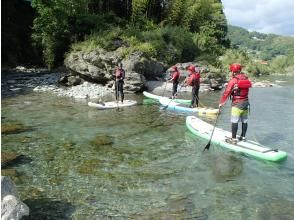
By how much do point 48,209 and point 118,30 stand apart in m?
25.0

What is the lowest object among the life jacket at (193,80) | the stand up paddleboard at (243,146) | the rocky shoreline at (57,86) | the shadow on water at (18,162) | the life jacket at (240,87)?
the rocky shoreline at (57,86)

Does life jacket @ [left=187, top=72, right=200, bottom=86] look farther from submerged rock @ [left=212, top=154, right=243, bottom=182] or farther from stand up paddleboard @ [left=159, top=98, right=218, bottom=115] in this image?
submerged rock @ [left=212, top=154, right=243, bottom=182]

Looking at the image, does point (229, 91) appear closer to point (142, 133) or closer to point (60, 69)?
point (142, 133)

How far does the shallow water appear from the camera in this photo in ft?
25.0

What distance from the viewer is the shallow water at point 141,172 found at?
7613mm

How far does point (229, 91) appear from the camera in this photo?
11.2 metres

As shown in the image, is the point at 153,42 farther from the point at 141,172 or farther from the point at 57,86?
the point at 141,172

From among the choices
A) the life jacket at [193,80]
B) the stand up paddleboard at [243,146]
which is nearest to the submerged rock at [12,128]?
the stand up paddleboard at [243,146]

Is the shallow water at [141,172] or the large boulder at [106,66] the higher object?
the large boulder at [106,66]

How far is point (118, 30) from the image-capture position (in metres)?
30.9

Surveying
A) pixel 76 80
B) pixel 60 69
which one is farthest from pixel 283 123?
pixel 60 69

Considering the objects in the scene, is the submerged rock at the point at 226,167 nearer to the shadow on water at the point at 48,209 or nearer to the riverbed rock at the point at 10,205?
the shadow on water at the point at 48,209

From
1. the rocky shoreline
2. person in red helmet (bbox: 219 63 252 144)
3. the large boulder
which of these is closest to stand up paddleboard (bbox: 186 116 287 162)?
person in red helmet (bbox: 219 63 252 144)

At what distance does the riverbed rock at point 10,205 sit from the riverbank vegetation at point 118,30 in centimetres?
2273
